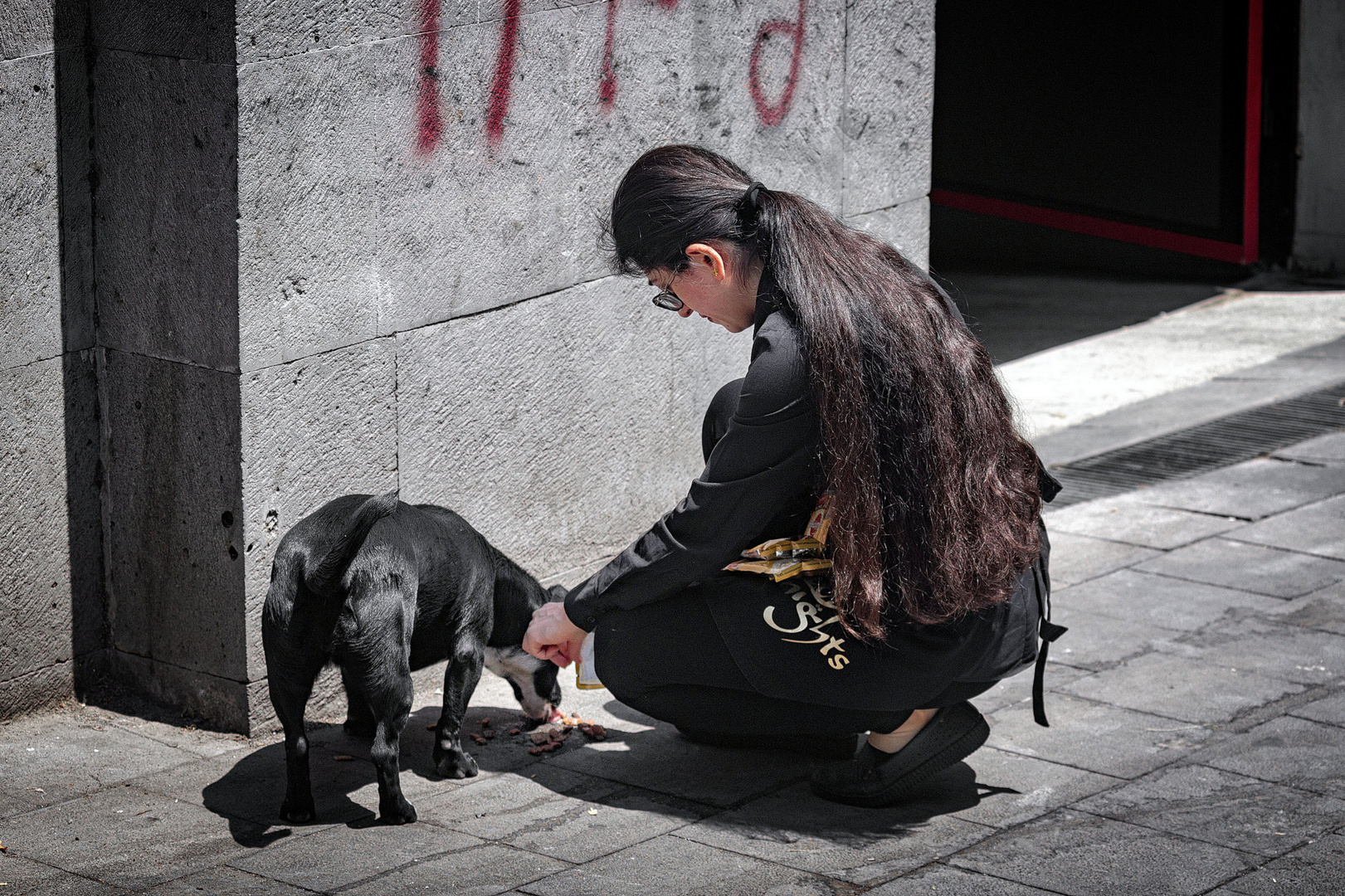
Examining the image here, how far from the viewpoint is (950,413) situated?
330cm

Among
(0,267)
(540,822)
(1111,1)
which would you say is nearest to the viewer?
(540,822)

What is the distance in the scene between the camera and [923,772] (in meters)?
3.61

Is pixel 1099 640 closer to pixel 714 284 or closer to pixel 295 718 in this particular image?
pixel 714 284

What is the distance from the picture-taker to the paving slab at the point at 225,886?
3.18 meters

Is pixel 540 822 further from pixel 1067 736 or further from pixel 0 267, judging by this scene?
pixel 0 267

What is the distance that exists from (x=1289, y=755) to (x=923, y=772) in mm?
974

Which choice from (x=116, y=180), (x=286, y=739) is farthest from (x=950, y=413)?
(x=116, y=180)

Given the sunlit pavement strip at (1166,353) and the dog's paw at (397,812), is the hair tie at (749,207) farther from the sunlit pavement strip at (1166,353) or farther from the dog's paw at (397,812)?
the sunlit pavement strip at (1166,353)

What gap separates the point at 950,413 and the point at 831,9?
2.39 metres

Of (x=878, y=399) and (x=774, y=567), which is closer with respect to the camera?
(x=878, y=399)

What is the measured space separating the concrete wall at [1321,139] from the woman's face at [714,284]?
7.75m

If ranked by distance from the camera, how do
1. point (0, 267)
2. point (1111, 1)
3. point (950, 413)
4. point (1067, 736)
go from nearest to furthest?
1. point (950, 413)
2. point (0, 267)
3. point (1067, 736)
4. point (1111, 1)

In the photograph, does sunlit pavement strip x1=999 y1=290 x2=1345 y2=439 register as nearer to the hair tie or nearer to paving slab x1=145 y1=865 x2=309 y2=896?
the hair tie

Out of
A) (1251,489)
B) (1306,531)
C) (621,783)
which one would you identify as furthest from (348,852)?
(1251,489)
